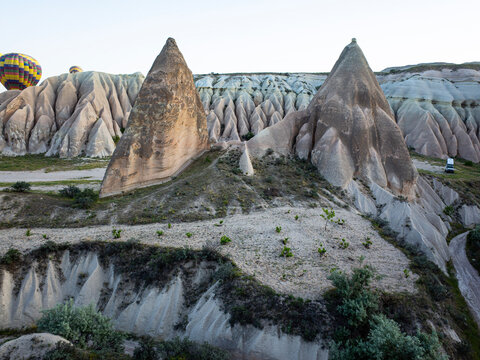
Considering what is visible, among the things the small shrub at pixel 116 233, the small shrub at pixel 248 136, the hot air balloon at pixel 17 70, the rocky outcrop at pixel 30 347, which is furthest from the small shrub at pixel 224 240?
the hot air balloon at pixel 17 70

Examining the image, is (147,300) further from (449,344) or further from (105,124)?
(105,124)

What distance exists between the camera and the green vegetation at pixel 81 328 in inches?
313

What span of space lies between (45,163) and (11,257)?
85.6 ft

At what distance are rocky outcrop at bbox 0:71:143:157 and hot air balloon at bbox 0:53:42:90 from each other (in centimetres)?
565

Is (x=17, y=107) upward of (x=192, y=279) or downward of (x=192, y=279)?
upward

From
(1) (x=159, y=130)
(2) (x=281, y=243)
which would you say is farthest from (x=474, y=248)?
(1) (x=159, y=130)

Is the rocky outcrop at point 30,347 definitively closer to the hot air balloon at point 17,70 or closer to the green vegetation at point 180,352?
the green vegetation at point 180,352

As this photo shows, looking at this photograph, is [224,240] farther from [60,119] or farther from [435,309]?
[60,119]

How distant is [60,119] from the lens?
42750 millimetres

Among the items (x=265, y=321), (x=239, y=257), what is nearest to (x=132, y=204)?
(x=239, y=257)

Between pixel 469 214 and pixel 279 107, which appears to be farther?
pixel 279 107

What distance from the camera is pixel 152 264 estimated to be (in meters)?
12.0

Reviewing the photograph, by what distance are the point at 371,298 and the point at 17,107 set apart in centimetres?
5183

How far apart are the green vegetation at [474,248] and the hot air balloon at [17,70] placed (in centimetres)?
6584
